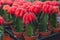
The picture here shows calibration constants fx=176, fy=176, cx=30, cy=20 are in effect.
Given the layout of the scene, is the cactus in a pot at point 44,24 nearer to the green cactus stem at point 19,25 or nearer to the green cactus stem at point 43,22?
the green cactus stem at point 43,22

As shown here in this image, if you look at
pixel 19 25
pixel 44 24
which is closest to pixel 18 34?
pixel 19 25

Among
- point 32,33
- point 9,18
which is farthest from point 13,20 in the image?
point 32,33

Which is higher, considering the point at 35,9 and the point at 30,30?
the point at 35,9

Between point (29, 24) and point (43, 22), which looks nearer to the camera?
point (29, 24)

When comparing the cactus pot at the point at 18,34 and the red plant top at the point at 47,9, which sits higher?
the red plant top at the point at 47,9

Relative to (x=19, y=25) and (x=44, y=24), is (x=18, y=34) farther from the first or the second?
(x=44, y=24)

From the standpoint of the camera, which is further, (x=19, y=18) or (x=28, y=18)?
(x=19, y=18)

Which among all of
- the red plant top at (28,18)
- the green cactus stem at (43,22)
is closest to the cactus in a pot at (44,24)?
the green cactus stem at (43,22)

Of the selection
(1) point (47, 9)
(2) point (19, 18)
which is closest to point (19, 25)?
(2) point (19, 18)

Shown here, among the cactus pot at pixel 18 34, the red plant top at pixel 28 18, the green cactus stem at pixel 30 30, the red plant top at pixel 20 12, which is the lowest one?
the cactus pot at pixel 18 34

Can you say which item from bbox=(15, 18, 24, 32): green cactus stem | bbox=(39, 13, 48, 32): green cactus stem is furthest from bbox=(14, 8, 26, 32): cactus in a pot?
bbox=(39, 13, 48, 32): green cactus stem

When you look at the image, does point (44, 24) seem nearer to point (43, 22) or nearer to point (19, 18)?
point (43, 22)

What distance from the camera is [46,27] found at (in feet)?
3.23

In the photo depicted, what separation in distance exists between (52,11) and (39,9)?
0.08 m
